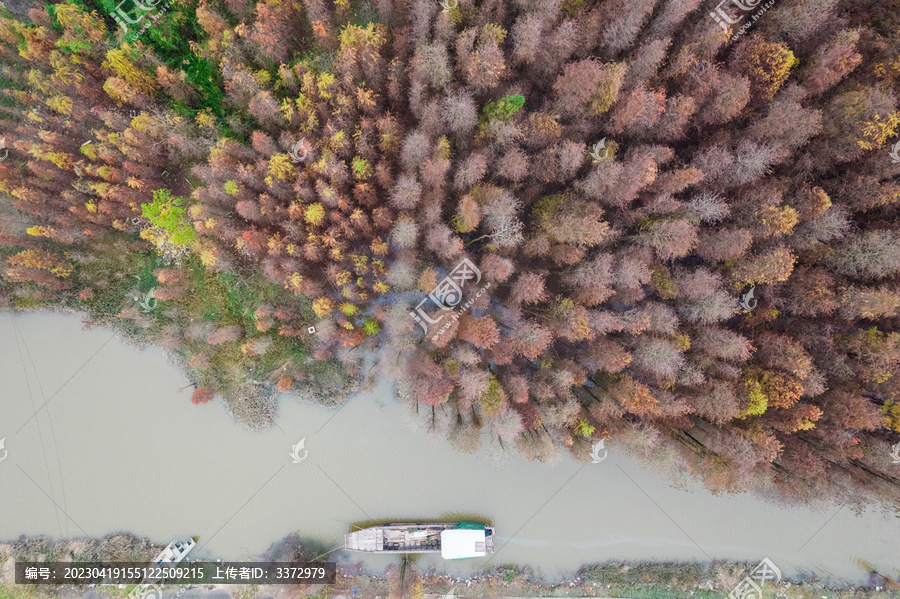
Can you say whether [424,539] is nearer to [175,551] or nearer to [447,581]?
[447,581]

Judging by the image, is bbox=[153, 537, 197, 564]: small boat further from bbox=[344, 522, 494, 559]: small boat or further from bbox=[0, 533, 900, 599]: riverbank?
bbox=[344, 522, 494, 559]: small boat

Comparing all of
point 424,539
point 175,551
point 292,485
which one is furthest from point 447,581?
point 175,551

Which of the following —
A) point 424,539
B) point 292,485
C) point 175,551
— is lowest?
point 175,551

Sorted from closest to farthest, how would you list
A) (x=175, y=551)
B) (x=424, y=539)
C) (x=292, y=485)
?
1. (x=424, y=539)
2. (x=175, y=551)
3. (x=292, y=485)

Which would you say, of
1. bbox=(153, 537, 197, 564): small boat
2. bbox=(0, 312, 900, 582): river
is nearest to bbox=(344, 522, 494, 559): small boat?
bbox=(0, 312, 900, 582): river

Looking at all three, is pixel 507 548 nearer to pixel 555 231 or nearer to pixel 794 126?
pixel 555 231

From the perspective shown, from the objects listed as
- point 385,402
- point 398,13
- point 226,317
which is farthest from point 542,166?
point 226,317

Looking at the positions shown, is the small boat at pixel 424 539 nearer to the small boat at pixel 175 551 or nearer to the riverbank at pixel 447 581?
the riverbank at pixel 447 581
